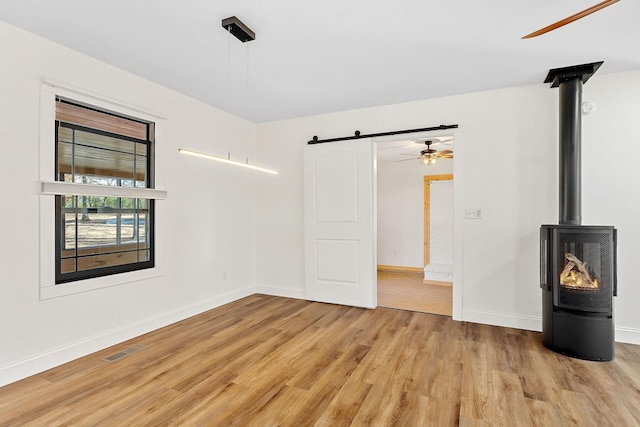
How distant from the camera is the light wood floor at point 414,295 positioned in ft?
14.6

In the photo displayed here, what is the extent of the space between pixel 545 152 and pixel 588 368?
210 cm

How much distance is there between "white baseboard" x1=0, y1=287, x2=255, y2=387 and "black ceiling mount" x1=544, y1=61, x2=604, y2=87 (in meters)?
4.60

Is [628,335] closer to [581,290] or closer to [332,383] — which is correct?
[581,290]

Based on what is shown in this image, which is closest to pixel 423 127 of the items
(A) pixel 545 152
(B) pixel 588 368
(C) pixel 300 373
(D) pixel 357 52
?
(A) pixel 545 152

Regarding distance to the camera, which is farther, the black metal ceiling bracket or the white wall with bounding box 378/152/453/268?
the white wall with bounding box 378/152/453/268

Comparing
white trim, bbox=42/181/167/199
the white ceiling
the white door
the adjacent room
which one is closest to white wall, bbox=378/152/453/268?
the adjacent room

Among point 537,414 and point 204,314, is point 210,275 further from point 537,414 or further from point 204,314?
point 537,414

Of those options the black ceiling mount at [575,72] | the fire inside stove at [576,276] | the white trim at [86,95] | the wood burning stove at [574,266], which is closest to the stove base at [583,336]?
the wood burning stove at [574,266]

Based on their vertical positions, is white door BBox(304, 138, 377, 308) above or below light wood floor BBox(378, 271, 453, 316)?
above

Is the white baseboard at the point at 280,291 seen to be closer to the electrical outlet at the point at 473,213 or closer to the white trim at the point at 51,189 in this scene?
the white trim at the point at 51,189

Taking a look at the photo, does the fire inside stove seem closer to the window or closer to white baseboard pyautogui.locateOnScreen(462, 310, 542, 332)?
white baseboard pyautogui.locateOnScreen(462, 310, 542, 332)

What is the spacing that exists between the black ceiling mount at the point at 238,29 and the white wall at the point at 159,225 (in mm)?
1487

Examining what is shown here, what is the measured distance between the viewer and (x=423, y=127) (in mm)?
4094

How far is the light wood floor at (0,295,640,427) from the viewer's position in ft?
6.77
